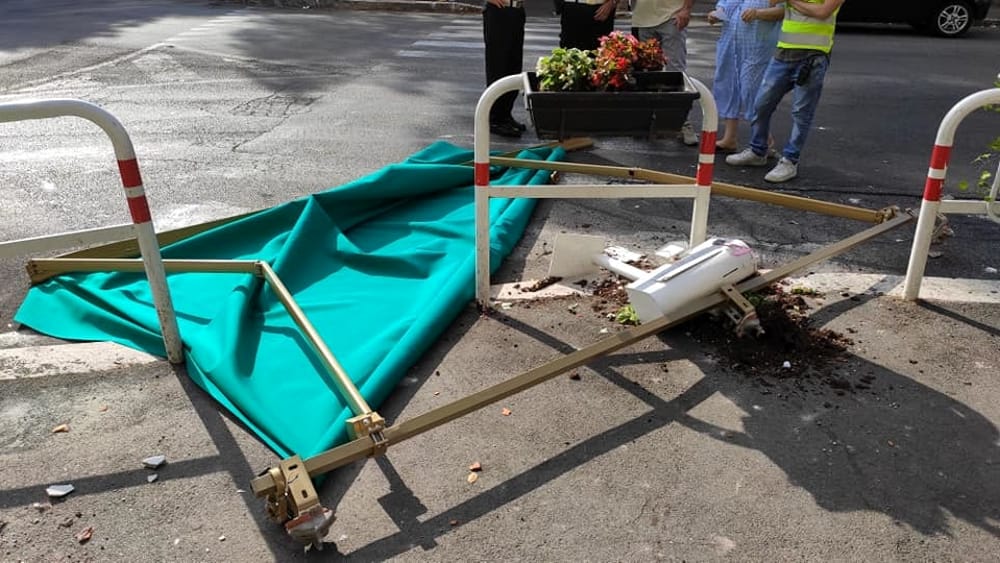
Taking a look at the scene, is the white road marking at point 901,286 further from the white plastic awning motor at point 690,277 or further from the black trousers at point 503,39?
the black trousers at point 503,39

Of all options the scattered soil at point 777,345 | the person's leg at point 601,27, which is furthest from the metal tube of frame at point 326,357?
the person's leg at point 601,27

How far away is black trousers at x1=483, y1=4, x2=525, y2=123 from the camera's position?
6777 mm

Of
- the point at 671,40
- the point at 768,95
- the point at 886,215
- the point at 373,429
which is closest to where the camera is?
the point at 373,429

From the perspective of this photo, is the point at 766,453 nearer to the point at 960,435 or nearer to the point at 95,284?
the point at 960,435

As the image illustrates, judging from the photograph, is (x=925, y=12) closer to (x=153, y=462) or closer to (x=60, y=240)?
(x=60, y=240)

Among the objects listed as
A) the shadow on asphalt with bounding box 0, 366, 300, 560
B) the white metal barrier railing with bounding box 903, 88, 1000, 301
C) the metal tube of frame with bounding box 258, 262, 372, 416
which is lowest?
the shadow on asphalt with bounding box 0, 366, 300, 560

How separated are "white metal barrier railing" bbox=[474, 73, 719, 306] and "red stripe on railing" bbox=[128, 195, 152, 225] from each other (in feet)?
4.80

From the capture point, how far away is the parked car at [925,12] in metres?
13.3

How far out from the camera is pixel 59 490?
8.96 feet

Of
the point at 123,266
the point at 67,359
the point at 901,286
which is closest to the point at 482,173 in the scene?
the point at 123,266

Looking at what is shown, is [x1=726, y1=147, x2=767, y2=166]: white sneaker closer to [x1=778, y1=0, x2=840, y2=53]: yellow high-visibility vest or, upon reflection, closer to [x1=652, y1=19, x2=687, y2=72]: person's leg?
[x1=652, y1=19, x2=687, y2=72]: person's leg

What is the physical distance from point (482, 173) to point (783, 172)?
326cm

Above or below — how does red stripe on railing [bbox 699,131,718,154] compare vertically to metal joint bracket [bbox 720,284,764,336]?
above

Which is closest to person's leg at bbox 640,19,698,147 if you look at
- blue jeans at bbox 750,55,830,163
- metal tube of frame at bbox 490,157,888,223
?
blue jeans at bbox 750,55,830,163
